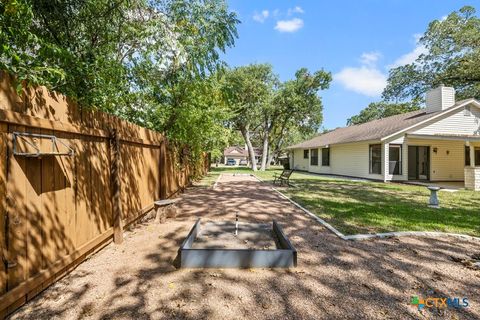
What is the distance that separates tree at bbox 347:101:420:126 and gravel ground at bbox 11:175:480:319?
44636 millimetres

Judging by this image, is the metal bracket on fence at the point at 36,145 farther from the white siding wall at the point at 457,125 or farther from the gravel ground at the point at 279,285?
the white siding wall at the point at 457,125

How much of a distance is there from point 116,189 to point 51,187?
57.2 inches

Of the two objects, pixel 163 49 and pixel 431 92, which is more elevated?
pixel 431 92

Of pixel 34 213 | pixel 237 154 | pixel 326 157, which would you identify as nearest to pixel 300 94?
pixel 326 157

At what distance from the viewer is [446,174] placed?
1537 cm

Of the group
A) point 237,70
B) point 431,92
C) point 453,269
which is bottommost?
point 453,269

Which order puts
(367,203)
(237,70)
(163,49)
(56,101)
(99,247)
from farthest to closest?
1. (237,70)
2. (367,203)
3. (163,49)
4. (99,247)
5. (56,101)

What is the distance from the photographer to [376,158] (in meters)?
15.8

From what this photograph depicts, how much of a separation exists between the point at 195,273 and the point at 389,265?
103 inches

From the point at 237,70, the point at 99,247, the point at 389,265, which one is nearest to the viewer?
the point at 389,265

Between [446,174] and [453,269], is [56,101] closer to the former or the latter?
[453,269]

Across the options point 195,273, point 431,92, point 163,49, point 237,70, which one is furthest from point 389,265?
point 237,70

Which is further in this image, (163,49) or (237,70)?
(237,70)

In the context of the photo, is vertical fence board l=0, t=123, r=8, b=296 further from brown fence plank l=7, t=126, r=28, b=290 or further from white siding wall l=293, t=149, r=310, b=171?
white siding wall l=293, t=149, r=310, b=171
